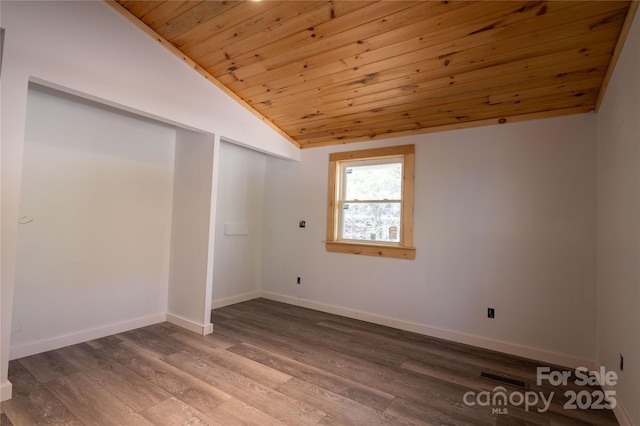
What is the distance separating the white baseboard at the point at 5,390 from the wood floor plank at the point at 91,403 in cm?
21

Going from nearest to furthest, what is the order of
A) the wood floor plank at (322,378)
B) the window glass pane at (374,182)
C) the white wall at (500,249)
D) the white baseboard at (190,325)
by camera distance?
the wood floor plank at (322,378)
the white wall at (500,249)
the white baseboard at (190,325)
the window glass pane at (374,182)

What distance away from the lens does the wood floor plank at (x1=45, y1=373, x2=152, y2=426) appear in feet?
6.26

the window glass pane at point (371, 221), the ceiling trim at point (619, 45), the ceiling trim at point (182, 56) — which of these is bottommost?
the window glass pane at point (371, 221)

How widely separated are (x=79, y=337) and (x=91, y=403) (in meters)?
1.23

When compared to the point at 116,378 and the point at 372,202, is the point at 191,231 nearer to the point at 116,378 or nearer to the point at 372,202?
the point at 116,378

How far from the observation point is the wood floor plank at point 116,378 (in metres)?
2.14

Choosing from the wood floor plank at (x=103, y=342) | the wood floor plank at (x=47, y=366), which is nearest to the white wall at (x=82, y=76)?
the wood floor plank at (x=47, y=366)

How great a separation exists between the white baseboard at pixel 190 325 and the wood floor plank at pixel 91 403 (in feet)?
3.65

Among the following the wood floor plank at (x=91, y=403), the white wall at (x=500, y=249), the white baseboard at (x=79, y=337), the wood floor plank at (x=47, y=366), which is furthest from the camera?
the white wall at (x=500, y=249)

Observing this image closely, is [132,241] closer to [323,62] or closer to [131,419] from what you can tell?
[131,419]

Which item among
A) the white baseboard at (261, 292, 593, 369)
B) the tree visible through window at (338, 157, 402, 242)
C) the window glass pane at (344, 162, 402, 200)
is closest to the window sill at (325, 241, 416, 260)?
the tree visible through window at (338, 157, 402, 242)

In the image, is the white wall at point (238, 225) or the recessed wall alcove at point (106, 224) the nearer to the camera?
the recessed wall alcove at point (106, 224)

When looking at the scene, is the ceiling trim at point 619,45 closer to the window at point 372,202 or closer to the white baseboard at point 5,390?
the window at point 372,202

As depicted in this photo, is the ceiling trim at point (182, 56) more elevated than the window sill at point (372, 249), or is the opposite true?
the ceiling trim at point (182, 56)
